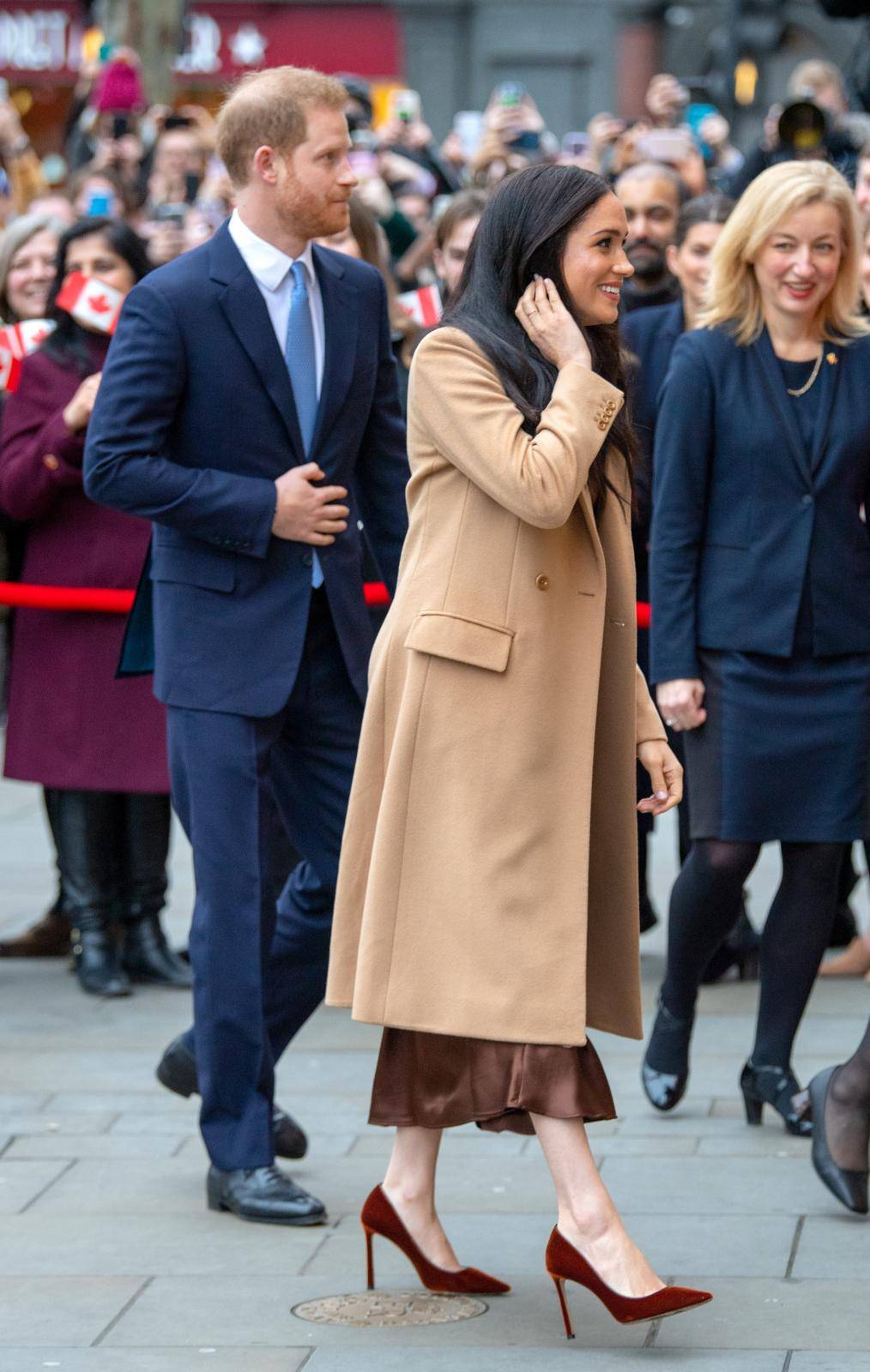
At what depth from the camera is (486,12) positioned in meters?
34.3

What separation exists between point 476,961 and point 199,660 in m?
1.04

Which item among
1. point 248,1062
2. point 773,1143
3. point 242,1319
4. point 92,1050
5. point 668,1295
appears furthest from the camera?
point 92,1050

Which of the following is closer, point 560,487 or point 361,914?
point 560,487

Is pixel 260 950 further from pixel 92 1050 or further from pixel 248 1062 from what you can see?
pixel 92 1050

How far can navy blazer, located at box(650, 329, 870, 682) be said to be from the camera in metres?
5.18

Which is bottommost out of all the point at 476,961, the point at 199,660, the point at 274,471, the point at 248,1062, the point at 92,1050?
the point at 92,1050

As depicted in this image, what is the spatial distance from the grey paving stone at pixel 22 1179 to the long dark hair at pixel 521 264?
6.29 feet

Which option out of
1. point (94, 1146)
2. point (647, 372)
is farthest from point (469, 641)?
point (647, 372)

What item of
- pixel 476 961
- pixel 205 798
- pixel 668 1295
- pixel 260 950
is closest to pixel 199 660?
pixel 205 798

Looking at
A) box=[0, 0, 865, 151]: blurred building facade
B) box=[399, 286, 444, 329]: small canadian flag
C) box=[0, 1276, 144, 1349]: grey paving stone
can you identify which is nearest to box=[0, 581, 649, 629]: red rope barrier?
box=[399, 286, 444, 329]: small canadian flag

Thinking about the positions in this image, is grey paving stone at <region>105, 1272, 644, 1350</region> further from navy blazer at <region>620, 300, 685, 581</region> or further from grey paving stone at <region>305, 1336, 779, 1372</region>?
navy blazer at <region>620, 300, 685, 581</region>

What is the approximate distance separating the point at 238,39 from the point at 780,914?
3185 cm

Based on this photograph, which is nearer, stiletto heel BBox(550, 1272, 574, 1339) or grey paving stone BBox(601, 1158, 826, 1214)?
stiletto heel BBox(550, 1272, 574, 1339)

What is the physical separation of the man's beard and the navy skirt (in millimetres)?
2171
